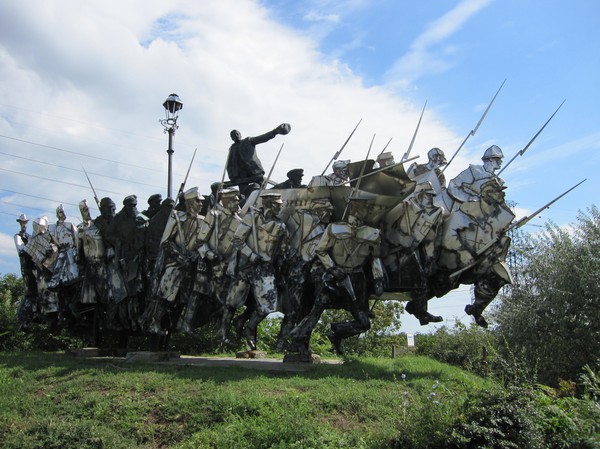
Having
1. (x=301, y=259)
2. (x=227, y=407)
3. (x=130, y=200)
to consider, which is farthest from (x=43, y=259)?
(x=227, y=407)

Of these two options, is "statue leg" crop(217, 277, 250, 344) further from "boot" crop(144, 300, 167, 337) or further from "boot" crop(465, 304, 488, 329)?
"boot" crop(465, 304, 488, 329)

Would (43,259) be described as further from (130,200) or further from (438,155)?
(438,155)

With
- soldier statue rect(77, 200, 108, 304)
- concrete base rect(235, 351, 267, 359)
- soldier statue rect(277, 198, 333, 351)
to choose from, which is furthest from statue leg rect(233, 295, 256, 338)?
soldier statue rect(77, 200, 108, 304)

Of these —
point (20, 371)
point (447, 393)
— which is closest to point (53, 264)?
point (20, 371)

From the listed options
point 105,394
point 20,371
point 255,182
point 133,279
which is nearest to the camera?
point 105,394

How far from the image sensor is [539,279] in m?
13.9

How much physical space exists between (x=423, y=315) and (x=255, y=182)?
5.01 metres

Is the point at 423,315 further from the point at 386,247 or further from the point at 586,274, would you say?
the point at 586,274

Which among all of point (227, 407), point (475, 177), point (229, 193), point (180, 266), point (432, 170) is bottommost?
point (227, 407)

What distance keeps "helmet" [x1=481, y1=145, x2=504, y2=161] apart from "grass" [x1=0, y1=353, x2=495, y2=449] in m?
3.90

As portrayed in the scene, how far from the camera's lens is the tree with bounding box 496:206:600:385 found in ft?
41.0

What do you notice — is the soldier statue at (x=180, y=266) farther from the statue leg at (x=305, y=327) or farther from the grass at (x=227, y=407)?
the statue leg at (x=305, y=327)

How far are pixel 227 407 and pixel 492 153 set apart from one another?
6.63 m

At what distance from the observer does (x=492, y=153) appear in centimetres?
1174
